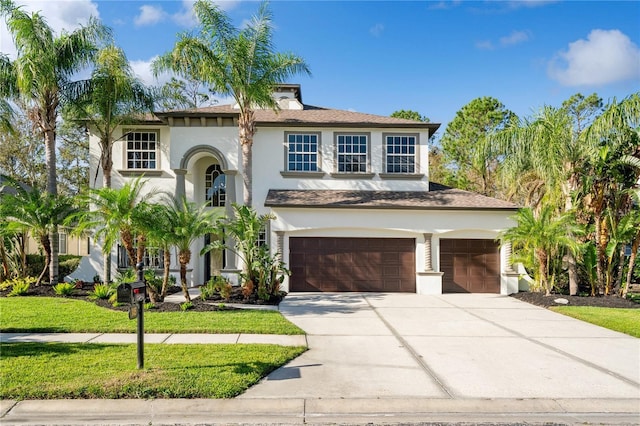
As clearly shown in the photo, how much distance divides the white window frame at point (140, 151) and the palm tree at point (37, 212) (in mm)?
3458

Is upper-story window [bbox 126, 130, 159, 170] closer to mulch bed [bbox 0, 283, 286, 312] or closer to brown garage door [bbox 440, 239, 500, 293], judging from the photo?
mulch bed [bbox 0, 283, 286, 312]

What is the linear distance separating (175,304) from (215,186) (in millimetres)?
7569

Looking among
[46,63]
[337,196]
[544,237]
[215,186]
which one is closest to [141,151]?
[215,186]

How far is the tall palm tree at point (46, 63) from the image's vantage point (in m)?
13.2

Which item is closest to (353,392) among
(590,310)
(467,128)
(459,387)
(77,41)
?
(459,387)

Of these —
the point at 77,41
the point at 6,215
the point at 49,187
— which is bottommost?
the point at 6,215

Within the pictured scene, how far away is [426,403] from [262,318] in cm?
549

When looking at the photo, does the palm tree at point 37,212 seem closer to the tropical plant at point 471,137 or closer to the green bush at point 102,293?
the green bush at point 102,293

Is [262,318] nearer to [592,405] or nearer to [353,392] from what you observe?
[353,392]

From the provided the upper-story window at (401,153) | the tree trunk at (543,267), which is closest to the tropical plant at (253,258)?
the upper-story window at (401,153)

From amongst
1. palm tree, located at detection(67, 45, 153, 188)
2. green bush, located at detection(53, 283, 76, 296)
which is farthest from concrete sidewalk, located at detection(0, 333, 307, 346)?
palm tree, located at detection(67, 45, 153, 188)

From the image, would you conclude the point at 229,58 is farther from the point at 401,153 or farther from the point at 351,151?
the point at 401,153

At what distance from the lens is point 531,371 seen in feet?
21.2

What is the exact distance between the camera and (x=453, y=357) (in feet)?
23.6
